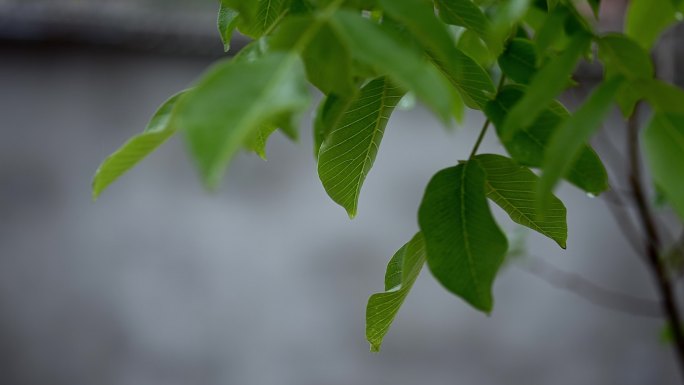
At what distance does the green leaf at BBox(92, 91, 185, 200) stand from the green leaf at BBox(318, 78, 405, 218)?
90 mm

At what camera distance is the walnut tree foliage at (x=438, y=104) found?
234 millimetres

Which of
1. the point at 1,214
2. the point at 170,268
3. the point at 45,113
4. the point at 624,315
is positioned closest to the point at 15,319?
the point at 1,214

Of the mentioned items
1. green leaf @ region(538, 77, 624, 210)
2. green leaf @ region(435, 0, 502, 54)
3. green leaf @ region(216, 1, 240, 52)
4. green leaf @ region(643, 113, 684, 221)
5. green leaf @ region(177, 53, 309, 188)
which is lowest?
green leaf @ region(643, 113, 684, 221)

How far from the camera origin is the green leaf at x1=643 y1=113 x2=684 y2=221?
0.29 m

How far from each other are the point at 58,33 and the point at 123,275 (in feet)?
2.00

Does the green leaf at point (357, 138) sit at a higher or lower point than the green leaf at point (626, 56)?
higher

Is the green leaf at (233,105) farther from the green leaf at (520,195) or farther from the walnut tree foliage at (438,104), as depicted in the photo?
the green leaf at (520,195)

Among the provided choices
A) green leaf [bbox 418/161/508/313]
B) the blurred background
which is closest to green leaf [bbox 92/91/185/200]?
green leaf [bbox 418/161/508/313]

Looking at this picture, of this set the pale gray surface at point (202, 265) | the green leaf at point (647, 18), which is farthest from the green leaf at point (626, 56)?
the pale gray surface at point (202, 265)

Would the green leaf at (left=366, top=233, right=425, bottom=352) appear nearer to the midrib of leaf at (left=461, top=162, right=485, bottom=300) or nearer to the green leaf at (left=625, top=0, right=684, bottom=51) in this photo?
the midrib of leaf at (left=461, top=162, right=485, bottom=300)

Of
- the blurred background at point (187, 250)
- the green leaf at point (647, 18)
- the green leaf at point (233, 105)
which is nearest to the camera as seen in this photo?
the green leaf at point (233, 105)

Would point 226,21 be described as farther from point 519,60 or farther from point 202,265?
point 202,265

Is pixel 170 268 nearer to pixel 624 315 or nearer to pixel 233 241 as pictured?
pixel 233 241

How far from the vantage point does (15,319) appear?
192cm
